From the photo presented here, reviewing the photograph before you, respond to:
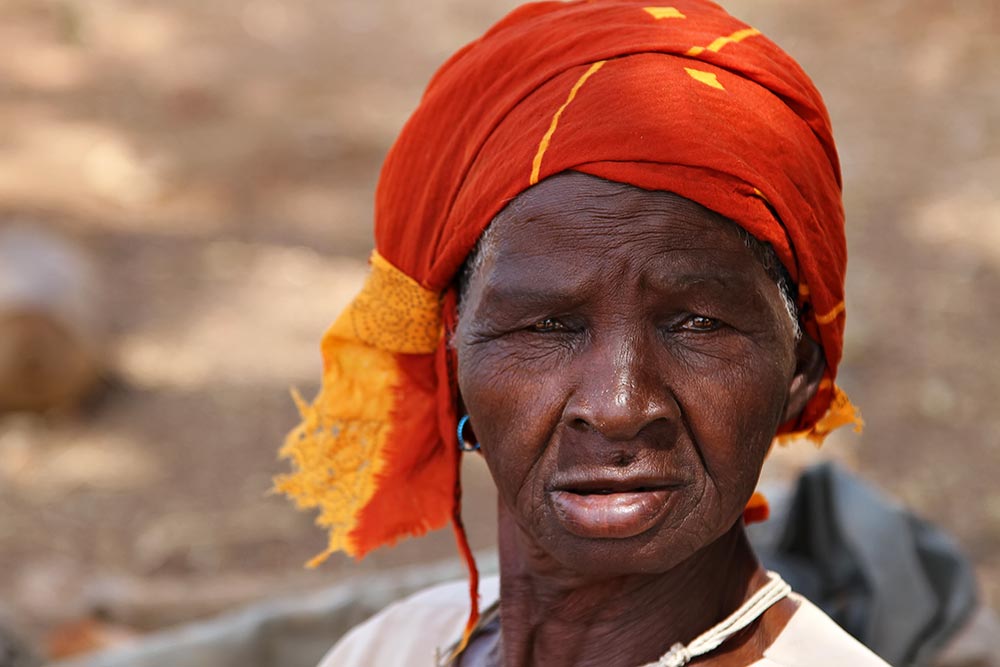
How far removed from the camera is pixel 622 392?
5.45ft

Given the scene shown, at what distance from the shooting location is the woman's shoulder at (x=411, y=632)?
2.39 metres

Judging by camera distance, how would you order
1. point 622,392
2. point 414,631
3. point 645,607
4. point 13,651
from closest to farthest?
point 622,392
point 645,607
point 414,631
point 13,651

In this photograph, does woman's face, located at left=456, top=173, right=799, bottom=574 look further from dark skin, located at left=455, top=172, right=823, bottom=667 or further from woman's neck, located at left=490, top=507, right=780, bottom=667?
woman's neck, located at left=490, top=507, right=780, bottom=667

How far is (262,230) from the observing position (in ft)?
21.7

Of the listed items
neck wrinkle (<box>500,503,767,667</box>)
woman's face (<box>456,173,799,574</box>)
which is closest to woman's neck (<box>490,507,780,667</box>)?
neck wrinkle (<box>500,503,767,667</box>)

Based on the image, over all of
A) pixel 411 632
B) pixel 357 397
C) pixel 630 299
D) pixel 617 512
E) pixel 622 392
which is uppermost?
pixel 630 299

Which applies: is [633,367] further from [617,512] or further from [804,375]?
[804,375]

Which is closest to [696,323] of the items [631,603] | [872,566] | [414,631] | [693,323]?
[693,323]

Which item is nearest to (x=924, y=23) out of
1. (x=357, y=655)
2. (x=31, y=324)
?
(x=31, y=324)

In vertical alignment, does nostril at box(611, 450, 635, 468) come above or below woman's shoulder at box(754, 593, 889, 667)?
above

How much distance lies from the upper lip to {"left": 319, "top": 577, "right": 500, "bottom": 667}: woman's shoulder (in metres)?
0.73

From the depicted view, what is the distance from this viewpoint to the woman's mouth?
66.9 inches

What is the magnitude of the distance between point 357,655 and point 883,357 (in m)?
3.66

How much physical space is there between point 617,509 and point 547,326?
0.28 metres
